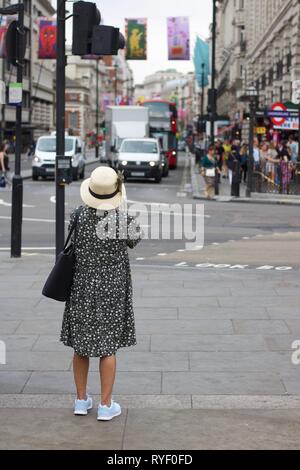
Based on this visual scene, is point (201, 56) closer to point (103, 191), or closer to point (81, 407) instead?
point (103, 191)

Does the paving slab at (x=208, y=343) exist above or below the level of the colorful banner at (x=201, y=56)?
below

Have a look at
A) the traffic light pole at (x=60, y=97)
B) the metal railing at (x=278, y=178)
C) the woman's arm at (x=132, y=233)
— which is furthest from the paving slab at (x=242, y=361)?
the metal railing at (x=278, y=178)

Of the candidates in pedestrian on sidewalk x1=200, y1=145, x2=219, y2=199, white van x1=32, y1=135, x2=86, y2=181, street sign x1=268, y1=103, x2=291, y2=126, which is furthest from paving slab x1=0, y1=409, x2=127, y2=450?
white van x1=32, y1=135, x2=86, y2=181

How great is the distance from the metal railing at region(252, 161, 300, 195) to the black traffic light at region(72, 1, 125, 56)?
1805cm

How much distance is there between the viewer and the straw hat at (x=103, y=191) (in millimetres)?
5926

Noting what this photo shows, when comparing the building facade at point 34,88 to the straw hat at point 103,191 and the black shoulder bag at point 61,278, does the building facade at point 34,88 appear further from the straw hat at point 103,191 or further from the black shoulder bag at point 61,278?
the black shoulder bag at point 61,278

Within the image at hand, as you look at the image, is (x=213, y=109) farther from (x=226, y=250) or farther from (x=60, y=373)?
(x=60, y=373)

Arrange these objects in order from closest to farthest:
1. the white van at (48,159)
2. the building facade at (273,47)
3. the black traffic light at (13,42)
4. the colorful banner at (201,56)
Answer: the black traffic light at (13,42), the white van at (48,159), the building facade at (273,47), the colorful banner at (201,56)

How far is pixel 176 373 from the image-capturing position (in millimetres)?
7027

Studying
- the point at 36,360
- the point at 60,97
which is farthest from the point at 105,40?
the point at 36,360

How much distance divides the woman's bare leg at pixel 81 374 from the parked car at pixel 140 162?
31221 millimetres

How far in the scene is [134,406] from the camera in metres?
→ 6.12

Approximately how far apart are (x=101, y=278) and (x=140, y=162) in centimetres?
3218

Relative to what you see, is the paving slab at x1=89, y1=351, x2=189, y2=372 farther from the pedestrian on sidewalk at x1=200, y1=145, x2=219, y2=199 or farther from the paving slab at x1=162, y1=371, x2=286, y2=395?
the pedestrian on sidewalk at x1=200, y1=145, x2=219, y2=199
